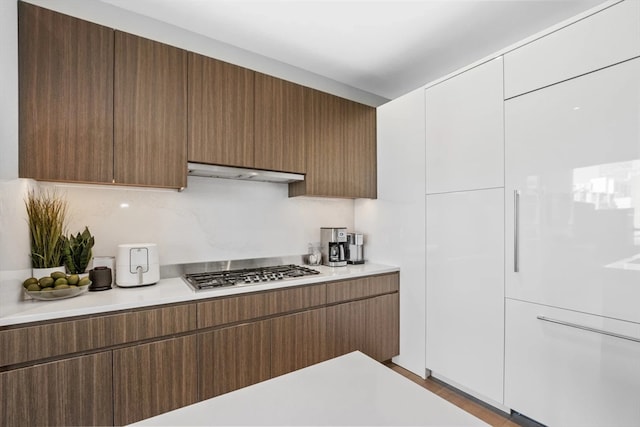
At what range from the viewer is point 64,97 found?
1.62 meters

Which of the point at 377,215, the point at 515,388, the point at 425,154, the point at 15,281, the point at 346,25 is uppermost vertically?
the point at 346,25

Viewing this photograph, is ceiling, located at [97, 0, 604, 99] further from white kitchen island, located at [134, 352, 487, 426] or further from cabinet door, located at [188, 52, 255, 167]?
white kitchen island, located at [134, 352, 487, 426]

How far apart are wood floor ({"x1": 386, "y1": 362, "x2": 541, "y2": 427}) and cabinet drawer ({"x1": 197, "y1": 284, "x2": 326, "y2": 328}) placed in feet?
3.62

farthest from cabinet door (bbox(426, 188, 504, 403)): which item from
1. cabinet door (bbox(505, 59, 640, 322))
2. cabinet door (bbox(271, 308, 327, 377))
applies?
cabinet door (bbox(271, 308, 327, 377))

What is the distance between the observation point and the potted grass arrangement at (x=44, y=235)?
1.66 m

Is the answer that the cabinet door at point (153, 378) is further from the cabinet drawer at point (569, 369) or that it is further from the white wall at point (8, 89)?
the cabinet drawer at point (569, 369)

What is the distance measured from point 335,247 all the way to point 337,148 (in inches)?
35.0

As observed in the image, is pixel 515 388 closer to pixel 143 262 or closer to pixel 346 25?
pixel 143 262

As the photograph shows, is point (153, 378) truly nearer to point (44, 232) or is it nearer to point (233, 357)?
point (233, 357)

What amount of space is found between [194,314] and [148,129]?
114 centimetres

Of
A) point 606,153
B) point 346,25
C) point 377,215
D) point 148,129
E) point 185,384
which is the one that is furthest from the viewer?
point 377,215

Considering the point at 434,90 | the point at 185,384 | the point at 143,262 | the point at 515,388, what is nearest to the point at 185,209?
the point at 143,262

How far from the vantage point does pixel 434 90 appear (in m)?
2.36

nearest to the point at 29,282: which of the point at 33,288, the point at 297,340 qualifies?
the point at 33,288
